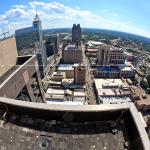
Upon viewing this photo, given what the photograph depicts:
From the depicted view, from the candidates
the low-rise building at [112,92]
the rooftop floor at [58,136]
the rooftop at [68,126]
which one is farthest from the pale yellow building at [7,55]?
the low-rise building at [112,92]

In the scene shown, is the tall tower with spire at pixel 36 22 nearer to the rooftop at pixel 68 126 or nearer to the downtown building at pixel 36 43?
the downtown building at pixel 36 43

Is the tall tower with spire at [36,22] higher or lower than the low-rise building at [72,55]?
higher

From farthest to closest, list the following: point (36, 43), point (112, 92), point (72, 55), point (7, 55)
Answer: point (72, 55), point (36, 43), point (112, 92), point (7, 55)

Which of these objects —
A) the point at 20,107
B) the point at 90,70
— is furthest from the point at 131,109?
the point at 90,70

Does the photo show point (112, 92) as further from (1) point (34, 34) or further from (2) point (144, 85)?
(1) point (34, 34)

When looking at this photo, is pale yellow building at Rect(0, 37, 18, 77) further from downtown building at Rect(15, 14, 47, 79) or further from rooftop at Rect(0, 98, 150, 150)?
downtown building at Rect(15, 14, 47, 79)

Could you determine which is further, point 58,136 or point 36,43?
point 36,43

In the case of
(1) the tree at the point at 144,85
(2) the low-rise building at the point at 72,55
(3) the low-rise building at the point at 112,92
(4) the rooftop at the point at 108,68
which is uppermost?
(2) the low-rise building at the point at 72,55

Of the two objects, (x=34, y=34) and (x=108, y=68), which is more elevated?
(x=34, y=34)

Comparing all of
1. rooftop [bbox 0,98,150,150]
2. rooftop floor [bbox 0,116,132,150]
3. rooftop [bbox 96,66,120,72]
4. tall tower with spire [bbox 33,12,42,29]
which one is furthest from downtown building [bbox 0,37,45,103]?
rooftop [bbox 96,66,120,72]

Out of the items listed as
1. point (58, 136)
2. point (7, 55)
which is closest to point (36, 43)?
point (7, 55)

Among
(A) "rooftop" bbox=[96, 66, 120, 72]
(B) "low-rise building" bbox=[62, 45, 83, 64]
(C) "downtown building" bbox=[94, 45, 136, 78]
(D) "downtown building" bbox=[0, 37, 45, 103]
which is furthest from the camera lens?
(B) "low-rise building" bbox=[62, 45, 83, 64]
